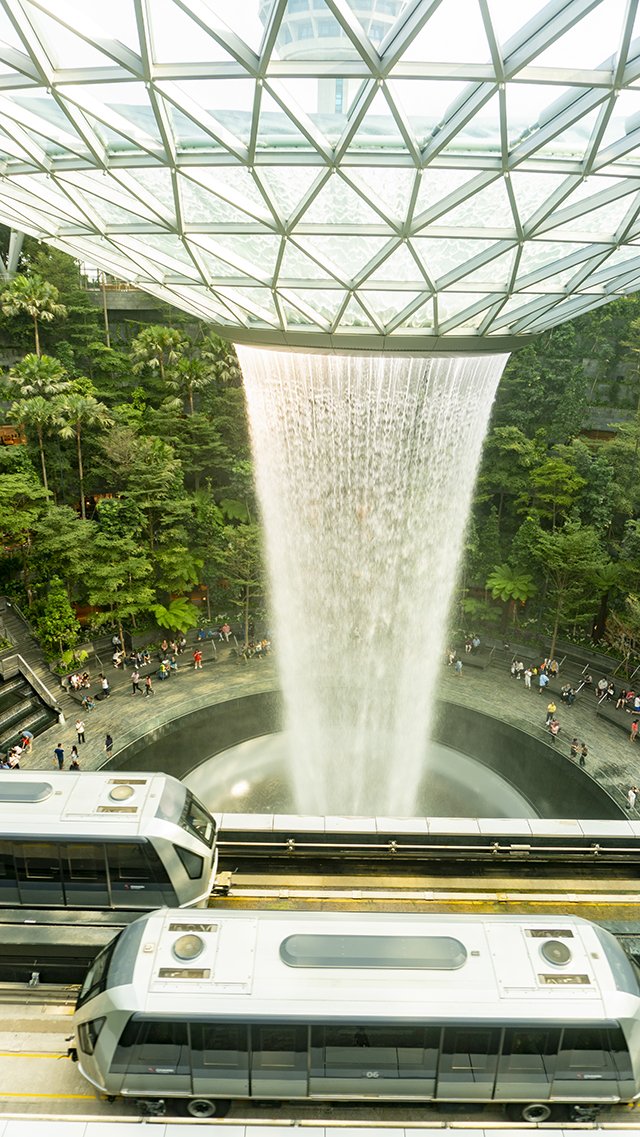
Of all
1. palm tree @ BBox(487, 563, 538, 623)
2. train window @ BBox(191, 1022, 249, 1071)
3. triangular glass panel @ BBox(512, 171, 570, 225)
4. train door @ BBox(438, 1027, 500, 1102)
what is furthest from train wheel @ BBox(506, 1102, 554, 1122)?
palm tree @ BBox(487, 563, 538, 623)

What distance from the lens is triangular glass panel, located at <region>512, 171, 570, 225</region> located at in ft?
53.6

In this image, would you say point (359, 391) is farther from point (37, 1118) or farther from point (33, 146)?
point (37, 1118)

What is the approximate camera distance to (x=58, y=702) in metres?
36.5

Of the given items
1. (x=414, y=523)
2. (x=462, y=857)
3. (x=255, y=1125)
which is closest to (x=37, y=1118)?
(x=255, y=1125)

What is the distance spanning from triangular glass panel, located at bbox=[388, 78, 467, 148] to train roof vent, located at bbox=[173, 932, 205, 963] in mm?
15772

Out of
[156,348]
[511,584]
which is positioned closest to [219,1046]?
[511,584]

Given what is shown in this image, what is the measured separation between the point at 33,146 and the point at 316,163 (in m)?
8.14

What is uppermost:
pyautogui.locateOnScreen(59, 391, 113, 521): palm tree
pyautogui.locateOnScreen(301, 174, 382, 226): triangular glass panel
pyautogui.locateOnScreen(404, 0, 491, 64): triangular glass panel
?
pyautogui.locateOnScreen(404, 0, 491, 64): triangular glass panel

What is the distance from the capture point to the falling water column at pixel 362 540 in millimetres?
26328

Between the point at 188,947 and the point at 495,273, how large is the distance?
18679mm

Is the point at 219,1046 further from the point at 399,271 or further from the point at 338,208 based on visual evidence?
the point at 399,271

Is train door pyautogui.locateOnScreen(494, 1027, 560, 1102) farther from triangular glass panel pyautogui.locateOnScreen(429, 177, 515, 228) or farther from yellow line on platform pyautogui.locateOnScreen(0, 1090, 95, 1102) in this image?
triangular glass panel pyautogui.locateOnScreen(429, 177, 515, 228)

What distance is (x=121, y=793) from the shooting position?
51.7ft

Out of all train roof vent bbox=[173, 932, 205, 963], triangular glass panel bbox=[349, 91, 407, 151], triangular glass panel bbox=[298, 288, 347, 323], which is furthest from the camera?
triangular glass panel bbox=[298, 288, 347, 323]
